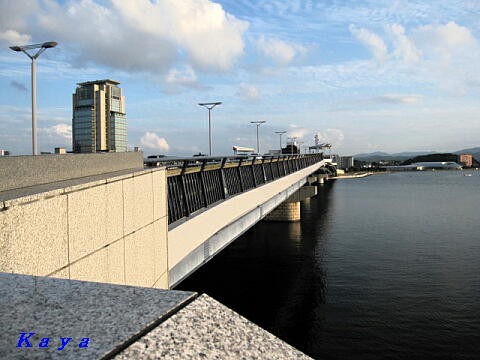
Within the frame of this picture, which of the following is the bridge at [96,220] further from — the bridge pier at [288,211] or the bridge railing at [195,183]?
the bridge pier at [288,211]

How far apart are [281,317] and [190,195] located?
40.5ft

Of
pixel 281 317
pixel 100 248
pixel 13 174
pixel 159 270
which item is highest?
pixel 13 174

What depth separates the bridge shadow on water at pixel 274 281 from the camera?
2147 centimetres

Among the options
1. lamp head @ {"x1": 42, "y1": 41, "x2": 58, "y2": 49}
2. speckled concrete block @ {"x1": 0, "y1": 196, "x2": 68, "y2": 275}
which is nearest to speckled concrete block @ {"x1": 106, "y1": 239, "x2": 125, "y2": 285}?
speckled concrete block @ {"x1": 0, "y1": 196, "x2": 68, "y2": 275}

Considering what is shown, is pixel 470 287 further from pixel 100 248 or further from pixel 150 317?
pixel 150 317

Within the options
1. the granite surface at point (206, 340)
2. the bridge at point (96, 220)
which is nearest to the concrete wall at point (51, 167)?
the bridge at point (96, 220)

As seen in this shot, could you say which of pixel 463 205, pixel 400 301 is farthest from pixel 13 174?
pixel 463 205

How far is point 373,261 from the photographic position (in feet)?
98.5

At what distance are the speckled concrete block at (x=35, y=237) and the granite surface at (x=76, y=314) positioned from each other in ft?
4.05

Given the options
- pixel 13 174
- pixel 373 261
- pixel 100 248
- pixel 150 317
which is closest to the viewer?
pixel 150 317

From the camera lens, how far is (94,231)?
5.68 meters

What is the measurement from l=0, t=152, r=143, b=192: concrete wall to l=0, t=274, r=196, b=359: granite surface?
7.77 feet

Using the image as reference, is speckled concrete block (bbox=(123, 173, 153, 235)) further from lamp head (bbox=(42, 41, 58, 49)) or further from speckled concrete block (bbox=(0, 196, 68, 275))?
→ lamp head (bbox=(42, 41, 58, 49))

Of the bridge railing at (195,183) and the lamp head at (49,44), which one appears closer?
the bridge railing at (195,183)
